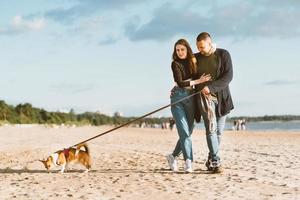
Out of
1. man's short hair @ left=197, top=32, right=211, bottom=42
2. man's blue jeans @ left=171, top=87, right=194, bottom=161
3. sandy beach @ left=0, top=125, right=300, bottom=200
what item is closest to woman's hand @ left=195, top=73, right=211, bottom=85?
man's blue jeans @ left=171, top=87, right=194, bottom=161

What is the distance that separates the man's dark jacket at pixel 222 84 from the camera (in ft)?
27.3

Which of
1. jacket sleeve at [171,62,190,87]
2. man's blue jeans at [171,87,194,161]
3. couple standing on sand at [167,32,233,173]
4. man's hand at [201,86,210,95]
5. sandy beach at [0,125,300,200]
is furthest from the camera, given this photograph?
man's blue jeans at [171,87,194,161]

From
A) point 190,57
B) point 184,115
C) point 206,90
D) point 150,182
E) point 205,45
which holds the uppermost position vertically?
point 205,45

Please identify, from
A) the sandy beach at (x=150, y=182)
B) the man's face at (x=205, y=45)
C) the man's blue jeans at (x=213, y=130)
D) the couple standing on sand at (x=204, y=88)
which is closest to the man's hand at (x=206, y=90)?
the couple standing on sand at (x=204, y=88)

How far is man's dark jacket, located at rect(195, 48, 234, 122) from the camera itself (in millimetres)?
8320

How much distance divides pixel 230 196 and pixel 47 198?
7.35ft

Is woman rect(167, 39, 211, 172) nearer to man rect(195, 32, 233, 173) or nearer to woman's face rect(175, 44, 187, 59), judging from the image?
woman's face rect(175, 44, 187, 59)

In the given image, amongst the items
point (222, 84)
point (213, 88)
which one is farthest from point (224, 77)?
point (213, 88)

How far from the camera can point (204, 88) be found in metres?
8.25

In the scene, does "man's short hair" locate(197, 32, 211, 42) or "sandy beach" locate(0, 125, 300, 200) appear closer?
"sandy beach" locate(0, 125, 300, 200)

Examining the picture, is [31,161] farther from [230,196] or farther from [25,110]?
[25,110]

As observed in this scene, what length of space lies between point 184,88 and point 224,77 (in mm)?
629

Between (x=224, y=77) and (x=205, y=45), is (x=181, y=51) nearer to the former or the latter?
(x=205, y=45)

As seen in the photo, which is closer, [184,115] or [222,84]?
[222,84]
